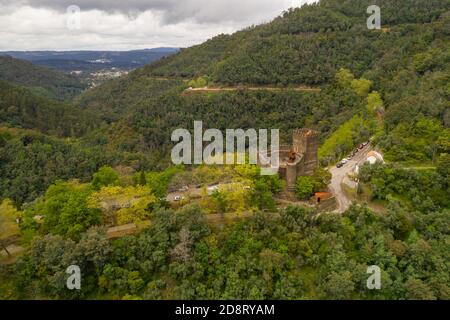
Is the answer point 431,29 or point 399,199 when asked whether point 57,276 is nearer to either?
point 399,199

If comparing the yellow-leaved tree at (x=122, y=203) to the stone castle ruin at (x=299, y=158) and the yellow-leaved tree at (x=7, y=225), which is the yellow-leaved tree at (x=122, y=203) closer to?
the yellow-leaved tree at (x=7, y=225)

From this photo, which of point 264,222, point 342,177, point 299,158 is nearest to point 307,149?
point 299,158

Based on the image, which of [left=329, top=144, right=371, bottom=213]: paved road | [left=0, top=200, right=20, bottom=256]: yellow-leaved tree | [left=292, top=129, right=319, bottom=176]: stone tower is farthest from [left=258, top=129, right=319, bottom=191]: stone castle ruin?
[left=0, top=200, right=20, bottom=256]: yellow-leaved tree

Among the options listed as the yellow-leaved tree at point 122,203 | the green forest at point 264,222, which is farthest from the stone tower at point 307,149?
the yellow-leaved tree at point 122,203

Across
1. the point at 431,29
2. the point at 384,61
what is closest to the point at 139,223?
the point at 384,61

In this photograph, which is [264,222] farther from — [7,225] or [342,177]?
[7,225]

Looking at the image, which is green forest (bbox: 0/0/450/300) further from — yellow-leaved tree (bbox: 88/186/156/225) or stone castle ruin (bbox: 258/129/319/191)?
stone castle ruin (bbox: 258/129/319/191)

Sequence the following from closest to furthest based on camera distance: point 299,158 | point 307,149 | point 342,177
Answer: point 299,158 → point 307,149 → point 342,177
